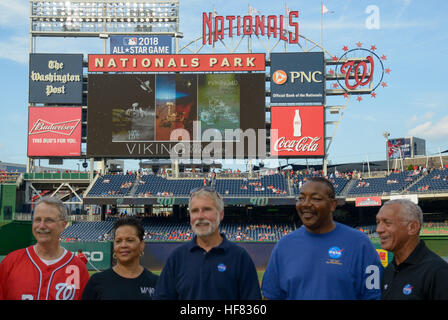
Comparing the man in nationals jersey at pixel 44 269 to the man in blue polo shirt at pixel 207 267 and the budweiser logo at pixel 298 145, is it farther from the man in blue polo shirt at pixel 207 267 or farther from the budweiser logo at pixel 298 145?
the budweiser logo at pixel 298 145

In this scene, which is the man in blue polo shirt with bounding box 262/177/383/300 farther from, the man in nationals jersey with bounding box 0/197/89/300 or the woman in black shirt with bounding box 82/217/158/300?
the man in nationals jersey with bounding box 0/197/89/300

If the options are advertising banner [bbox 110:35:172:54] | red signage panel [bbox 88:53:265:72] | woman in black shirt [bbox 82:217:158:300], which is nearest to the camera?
woman in black shirt [bbox 82:217:158:300]

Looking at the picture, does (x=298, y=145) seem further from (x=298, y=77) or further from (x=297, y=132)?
(x=298, y=77)

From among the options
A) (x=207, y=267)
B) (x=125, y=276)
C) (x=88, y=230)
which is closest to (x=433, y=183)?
(x=88, y=230)

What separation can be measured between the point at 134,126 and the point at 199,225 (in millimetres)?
35374

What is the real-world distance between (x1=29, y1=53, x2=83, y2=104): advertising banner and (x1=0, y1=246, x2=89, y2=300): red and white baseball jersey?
3670cm

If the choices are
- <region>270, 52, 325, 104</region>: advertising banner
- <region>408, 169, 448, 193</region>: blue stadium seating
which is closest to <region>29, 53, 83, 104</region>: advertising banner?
<region>270, 52, 325, 104</region>: advertising banner

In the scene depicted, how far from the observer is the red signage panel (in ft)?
131

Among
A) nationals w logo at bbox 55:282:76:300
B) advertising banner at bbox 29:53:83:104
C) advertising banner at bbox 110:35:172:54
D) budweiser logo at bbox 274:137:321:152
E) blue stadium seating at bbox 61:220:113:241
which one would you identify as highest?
advertising banner at bbox 110:35:172:54

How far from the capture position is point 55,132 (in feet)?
132

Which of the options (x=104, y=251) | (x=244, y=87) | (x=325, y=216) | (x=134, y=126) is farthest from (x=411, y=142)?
(x=325, y=216)

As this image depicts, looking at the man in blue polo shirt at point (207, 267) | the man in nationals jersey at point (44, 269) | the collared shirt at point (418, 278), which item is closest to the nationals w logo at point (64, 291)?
the man in nationals jersey at point (44, 269)

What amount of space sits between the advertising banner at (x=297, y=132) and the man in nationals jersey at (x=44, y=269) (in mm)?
34363
